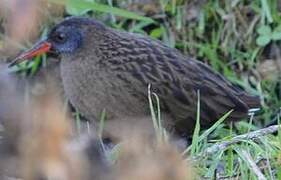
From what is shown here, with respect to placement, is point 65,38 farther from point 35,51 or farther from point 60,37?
point 35,51

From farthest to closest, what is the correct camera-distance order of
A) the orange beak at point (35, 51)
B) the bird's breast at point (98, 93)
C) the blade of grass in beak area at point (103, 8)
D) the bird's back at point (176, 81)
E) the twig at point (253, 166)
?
the orange beak at point (35, 51)
the bird's back at point (176, 81)
the bird's breast at point (98, 93)
the blade of grass in beak area at point (103, 8)
the twig at point (253, 166)

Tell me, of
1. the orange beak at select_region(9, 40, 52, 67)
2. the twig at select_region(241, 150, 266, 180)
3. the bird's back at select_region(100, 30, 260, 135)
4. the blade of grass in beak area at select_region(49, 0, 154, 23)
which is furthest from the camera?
the orange beak at select_region(9, 40, 52, 67)

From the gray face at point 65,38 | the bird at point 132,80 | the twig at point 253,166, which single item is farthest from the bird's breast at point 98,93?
the twig at point 253,166

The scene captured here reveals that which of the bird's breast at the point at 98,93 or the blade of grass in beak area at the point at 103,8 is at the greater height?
the blade of grass in beak area at the point at 103,8

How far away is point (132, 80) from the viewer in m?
4.85

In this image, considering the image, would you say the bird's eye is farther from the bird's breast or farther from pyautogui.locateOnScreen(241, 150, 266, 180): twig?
pyautogui.locateOnScreen(241, 150, 266, 180): twig

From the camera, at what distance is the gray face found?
5285 millimetres

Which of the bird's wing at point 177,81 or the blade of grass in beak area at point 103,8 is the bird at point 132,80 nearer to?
the bird's wing at point 177,81

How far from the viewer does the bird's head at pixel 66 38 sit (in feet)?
17.3

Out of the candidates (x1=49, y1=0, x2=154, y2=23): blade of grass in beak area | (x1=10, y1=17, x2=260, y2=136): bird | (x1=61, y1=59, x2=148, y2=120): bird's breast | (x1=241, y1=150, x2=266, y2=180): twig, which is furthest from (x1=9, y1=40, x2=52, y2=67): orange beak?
(x1=241, y1=150, x2=266, y2=180): twig

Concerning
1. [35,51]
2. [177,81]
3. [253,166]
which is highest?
[253,166]

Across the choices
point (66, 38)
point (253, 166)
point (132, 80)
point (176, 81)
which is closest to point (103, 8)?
point (132, 80)

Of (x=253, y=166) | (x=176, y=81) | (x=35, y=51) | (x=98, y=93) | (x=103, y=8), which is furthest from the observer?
(x=35, y=51)

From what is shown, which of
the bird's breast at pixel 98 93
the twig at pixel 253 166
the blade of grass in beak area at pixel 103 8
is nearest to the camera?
the twig at pixel 253 166
